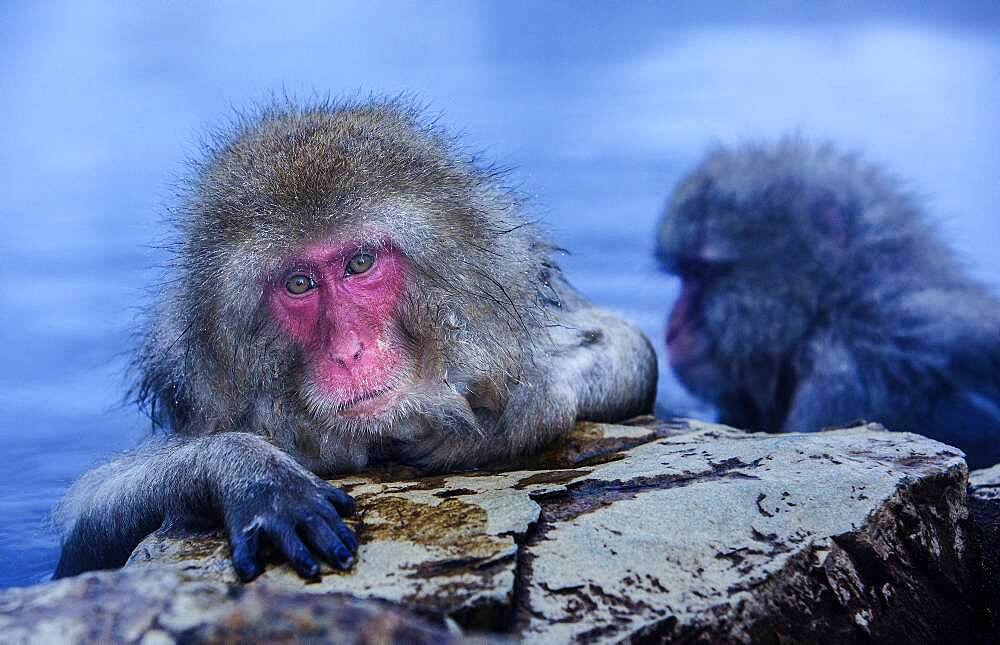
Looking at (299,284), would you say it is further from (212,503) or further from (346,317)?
(212,503)

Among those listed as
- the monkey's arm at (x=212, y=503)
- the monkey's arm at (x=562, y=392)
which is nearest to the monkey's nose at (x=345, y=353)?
the monkey's arm at (x=212, y=503)

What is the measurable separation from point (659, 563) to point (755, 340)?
3.84m

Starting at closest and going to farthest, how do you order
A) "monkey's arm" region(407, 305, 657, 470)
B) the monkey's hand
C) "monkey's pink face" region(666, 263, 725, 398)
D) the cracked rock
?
1. the cracked rock
2. the monkey's hand
3. "monkey's arm" region(407, 305, 657, 470)
4. "monkey's pink face" region(666, 263, 725, 398)

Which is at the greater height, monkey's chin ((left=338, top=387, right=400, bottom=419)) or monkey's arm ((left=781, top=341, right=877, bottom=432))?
monkey's chin ((left=338, top=387, right=400, bottom=419))

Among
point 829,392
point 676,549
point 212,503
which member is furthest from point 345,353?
point 829,392

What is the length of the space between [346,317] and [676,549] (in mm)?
1101

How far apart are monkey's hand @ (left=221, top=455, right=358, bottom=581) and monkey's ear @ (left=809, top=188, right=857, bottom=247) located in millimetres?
4062

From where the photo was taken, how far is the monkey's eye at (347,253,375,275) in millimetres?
3035

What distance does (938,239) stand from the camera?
5.98 metres

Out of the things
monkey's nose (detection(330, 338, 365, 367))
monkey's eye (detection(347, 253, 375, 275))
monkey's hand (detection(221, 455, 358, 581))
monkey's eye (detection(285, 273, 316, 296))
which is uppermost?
monkey's eye (detection(347, 253, 375, 275))

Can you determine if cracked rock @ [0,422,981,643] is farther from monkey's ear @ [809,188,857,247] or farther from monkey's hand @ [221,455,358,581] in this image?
monkey's ear @ [809,188,857,247]

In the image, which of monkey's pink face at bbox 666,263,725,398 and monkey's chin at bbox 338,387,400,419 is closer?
monkey's chin at bbox 338,387,400,419

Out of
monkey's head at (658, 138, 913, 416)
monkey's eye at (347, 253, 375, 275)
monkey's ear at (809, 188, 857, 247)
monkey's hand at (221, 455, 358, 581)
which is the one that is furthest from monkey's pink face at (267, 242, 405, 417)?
monkey's ear at (809, 188, 857, 247)

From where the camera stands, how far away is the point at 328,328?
3010 mm
